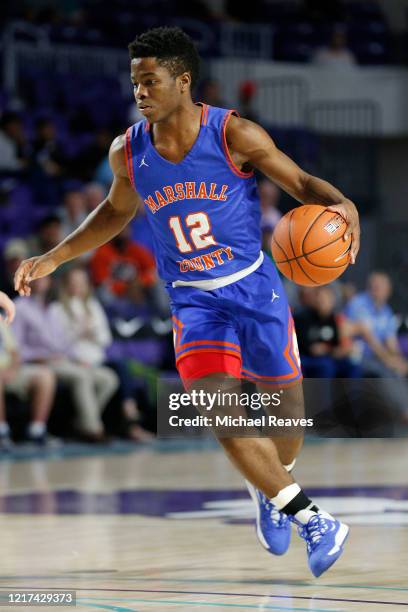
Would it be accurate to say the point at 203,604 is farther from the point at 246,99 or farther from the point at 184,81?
the point at 246,99

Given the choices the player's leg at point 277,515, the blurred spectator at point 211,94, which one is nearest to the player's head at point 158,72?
the player's leg at point 277,515

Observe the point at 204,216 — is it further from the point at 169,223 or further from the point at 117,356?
the point at 117,356

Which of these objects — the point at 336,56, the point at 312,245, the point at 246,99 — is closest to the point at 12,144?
the point at 246,99

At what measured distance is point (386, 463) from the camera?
987cm

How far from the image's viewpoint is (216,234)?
511cm

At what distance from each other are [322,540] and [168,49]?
78.7 inches

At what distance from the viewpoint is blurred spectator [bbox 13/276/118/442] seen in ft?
34.9

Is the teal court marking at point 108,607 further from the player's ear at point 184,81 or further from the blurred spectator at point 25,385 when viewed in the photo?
the blurred spectator at point 25,385

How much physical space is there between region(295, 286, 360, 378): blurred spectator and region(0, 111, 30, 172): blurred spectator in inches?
136

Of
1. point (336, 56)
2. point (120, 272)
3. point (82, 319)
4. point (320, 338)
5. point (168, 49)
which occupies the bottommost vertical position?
point (320, 338)

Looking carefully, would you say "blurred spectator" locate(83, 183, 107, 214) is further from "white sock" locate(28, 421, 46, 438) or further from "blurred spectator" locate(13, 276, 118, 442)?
"white sock" locate(28, 421, 46, 438)

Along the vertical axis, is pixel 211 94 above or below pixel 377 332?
above

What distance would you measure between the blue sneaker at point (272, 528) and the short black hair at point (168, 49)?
171cm

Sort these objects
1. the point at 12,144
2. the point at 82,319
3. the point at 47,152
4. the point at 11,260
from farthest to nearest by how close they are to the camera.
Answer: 1. the point at 47,152
2. the point at 12,144
3. the point at 82,319
4. the point at 11,260
